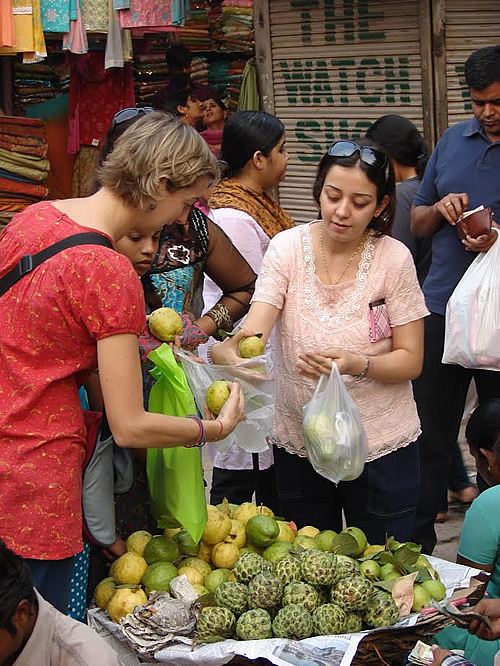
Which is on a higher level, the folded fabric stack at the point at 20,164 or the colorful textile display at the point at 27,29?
the colorful textile display at the point at 27,29

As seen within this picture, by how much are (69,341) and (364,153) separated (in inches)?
49.1

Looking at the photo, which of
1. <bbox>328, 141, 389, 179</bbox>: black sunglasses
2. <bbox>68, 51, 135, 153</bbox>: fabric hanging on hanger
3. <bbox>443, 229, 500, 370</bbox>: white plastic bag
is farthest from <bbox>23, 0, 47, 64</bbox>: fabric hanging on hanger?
<bbox>328, 141, 389, 179</bbox>: black sunglasses

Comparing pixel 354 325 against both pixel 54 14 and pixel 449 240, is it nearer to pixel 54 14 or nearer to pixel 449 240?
pixel 449 240

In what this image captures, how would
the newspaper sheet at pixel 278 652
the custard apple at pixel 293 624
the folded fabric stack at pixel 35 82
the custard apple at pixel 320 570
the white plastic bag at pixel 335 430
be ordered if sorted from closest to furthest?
the newspaper sheet at pixel 278 652 < the custard apple at pixel 293 624 < the custard apple at pixel 320 570 < the white plastic bag at pixel 335 430 < the folded fabric stack at pixel 35 82

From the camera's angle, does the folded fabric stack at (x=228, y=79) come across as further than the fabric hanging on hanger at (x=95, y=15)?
Yes

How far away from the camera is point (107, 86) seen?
27.2 ft

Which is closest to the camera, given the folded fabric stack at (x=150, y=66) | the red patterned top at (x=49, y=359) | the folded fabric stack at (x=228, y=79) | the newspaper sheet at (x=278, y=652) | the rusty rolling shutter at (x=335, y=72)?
the red patterned top at (x=49, y=359)

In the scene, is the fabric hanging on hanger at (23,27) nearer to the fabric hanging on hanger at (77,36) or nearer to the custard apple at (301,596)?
the fabric hanging on hanger at (77,36)

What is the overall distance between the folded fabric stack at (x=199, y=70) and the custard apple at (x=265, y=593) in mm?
6432

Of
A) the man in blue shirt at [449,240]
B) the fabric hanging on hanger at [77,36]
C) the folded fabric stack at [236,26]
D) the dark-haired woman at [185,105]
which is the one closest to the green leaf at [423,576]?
the man in blue shirt at [449,240]

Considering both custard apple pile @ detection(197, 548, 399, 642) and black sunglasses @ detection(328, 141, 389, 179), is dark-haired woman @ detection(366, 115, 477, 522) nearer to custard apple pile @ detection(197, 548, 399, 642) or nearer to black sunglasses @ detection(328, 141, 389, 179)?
black sunglasses @ detection(328, 141, 389, 179)

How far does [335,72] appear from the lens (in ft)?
22.0

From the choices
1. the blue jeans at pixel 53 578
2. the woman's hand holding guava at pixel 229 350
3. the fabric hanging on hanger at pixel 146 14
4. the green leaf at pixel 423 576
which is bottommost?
the green leaf at pixel 423 576

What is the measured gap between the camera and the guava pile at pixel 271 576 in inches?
103
